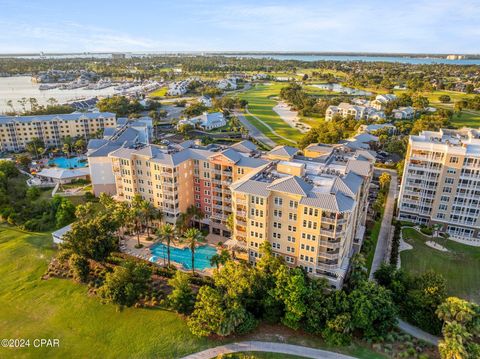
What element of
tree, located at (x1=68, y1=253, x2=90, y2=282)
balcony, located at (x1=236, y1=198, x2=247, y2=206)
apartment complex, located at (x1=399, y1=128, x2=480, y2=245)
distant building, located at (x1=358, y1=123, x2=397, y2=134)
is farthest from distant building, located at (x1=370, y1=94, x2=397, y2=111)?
tree, located at (x1=68, y1=253, x2=90, y2=282)

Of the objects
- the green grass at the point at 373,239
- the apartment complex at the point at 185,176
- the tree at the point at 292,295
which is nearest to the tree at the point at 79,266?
the apartment complex at the point at 185,176

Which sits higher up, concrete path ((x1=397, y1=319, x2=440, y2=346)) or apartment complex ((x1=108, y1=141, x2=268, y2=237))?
apartment complex ((x1=108, y1=141, x2=268, y2=237))

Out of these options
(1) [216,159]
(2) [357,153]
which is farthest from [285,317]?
(2) [357,153]

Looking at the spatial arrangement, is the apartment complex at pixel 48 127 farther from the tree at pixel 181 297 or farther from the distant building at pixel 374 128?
the tree at pixel 181 297

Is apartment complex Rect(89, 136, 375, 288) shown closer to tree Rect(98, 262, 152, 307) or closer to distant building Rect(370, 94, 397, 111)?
tree Rect(98, 262, 152, 307)

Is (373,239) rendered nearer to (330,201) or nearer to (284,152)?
(284,152)
